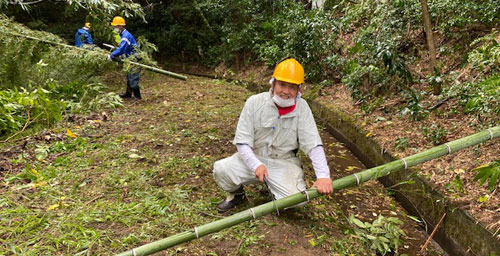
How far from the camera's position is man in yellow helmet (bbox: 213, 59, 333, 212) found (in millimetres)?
2871

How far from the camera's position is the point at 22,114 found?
17.9 feet

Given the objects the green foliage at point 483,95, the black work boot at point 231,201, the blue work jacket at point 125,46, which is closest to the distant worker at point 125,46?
the blue work jacket at point 125,46

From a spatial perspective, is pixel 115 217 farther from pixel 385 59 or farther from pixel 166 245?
pixel 385 59

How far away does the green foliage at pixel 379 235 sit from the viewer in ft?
10.2

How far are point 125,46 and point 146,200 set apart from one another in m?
4.58

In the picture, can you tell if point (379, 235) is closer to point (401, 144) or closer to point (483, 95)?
point (401, 144)

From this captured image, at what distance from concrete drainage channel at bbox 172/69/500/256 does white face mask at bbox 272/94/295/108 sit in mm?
1827

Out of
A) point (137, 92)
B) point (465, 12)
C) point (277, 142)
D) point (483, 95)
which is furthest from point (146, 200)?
point (465, 12)

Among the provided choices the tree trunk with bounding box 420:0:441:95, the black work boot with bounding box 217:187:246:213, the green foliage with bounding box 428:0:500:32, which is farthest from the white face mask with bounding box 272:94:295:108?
the green foliage with bounding box 428:0:500:32

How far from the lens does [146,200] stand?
342cm

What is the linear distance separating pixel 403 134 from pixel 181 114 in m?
3.89

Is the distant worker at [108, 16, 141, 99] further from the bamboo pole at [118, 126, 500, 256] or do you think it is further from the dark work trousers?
the bamboo pole at [118, 126, 500, 256]

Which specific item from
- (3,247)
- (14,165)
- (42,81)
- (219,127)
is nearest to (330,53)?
(219,127)

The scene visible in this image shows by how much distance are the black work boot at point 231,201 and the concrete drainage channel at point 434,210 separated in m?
1.93
